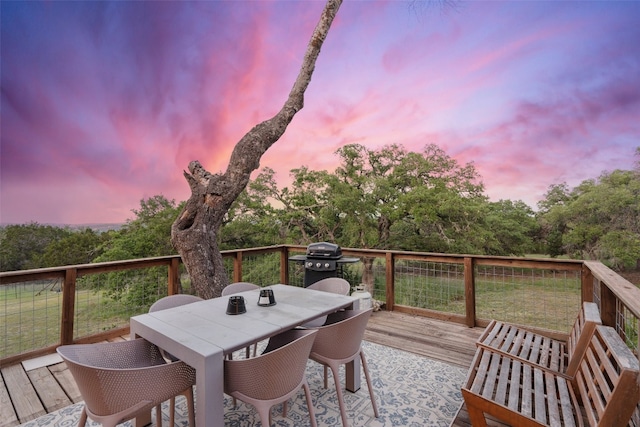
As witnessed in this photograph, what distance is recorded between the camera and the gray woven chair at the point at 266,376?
143cm

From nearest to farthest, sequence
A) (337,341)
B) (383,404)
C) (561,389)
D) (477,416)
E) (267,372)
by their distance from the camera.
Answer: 1. (267,372)
2. (477,416)
3. (561,389)
4. (337,341)
5. (383,404)

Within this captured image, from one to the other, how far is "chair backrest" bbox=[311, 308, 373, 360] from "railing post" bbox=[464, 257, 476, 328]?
2.44 meters

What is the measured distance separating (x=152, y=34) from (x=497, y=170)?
8.98m

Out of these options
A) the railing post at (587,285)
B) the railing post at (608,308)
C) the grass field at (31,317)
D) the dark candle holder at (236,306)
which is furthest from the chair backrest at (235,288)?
the railing post at (587,285)

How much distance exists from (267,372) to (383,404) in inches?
47.9

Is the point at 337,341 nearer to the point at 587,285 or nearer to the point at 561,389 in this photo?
the point at 561,389

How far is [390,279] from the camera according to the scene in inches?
174

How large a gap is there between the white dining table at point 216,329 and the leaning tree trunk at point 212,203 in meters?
1.80

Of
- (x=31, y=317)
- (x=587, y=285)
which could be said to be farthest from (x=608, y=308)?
(x=31, y=317)

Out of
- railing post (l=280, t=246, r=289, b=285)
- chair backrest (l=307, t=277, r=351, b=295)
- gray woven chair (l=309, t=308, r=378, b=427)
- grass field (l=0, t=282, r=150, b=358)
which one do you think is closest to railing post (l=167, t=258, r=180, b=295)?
grass field (l=0, t=282, r=150, b=358)

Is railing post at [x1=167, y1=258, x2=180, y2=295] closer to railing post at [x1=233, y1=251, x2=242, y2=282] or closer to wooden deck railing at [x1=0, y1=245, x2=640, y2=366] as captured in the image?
wooden deck railing at [x1=0, y1=245, x2=640, y2=366]

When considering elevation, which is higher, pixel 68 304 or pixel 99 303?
pixel 68 304

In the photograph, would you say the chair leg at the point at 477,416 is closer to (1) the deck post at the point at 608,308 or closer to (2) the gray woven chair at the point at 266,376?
(2) the gray woven chair at the point at 266,376

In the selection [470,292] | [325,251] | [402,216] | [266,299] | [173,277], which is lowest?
[470,292]
